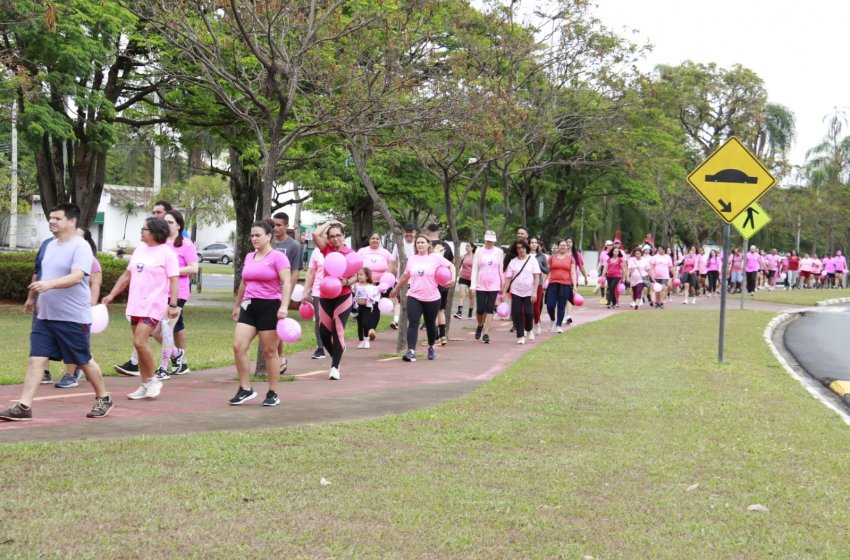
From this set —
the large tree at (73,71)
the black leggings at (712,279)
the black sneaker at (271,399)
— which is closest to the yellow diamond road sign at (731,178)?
the black sneaker at (271,399)

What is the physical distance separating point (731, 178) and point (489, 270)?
4416 mm

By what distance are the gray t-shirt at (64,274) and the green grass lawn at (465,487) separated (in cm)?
→ 153

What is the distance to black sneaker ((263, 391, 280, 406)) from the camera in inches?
361

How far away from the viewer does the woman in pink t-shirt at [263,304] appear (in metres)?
9.16

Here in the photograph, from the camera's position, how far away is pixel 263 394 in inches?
391

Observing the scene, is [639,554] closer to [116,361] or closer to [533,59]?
[116,361]

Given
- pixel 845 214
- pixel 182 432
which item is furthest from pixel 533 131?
pixel 845 214

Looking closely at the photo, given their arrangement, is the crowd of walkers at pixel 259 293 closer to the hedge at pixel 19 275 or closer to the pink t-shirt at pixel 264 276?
the pink t-shirt at pixel 264 276

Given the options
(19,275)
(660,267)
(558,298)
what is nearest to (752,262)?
(660,267)

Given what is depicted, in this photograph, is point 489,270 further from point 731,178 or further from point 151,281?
point 151,281

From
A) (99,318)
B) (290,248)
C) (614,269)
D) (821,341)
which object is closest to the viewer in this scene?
(99,318)

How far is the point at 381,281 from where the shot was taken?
15.4m

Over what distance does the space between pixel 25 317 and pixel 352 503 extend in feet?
52.6

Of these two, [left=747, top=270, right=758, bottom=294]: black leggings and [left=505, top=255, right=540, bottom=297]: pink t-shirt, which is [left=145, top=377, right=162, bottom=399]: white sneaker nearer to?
[left=505, top=255, right=540, bottom=297]: pink t-shirt
